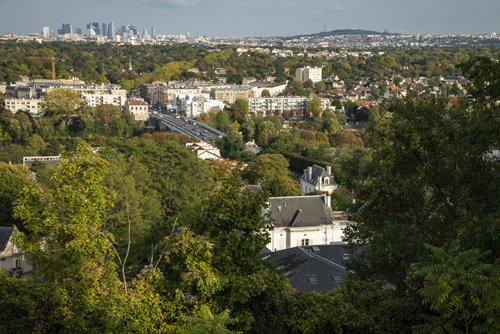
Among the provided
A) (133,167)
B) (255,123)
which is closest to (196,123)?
(255,123)

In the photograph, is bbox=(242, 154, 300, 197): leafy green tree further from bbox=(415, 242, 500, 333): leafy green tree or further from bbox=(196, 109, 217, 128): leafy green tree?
bbox=(196, 109, 217, 128): leafy green tree

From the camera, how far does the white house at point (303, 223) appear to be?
65.7ft

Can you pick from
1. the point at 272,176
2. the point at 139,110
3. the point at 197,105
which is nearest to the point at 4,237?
the point at 272,176

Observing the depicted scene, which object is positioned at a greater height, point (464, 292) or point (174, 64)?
point (174, 64)

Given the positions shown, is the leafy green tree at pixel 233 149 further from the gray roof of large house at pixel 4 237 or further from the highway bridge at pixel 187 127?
the gray roof of large house at pixel 4 237

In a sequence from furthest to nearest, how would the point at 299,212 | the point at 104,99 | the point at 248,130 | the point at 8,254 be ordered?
the point at 104,99
the point at 248,130
the point at 299,212
the point at 8,254

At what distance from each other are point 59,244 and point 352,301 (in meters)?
3.67

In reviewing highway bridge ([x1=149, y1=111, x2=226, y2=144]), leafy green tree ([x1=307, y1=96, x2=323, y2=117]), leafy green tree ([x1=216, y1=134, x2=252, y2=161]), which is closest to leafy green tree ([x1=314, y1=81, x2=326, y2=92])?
leafy green tree ([x1=307, y1=96, x2=323, y2=117])

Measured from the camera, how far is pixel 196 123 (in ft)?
209

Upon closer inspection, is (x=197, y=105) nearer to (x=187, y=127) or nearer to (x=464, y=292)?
(x=187, y=127)

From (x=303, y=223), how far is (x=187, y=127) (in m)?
41.6

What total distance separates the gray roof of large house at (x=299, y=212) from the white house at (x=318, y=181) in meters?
7.70

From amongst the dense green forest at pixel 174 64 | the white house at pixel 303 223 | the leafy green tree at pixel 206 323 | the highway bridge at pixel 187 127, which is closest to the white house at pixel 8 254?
the white house at pixel 303 223

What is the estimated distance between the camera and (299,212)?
66.9 feet
